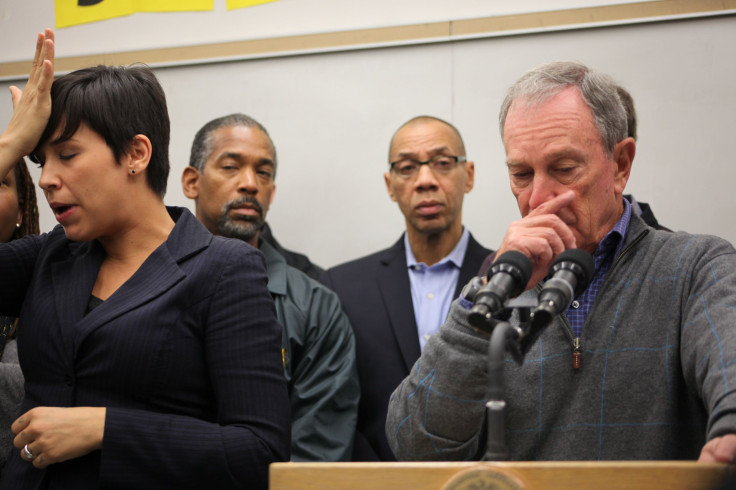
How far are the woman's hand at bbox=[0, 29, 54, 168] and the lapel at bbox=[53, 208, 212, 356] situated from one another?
241 millimetres

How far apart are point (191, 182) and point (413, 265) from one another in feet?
3.13

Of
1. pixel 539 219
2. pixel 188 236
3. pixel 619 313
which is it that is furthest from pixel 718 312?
pixel 188 236

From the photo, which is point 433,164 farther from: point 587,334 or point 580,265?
point 580,265

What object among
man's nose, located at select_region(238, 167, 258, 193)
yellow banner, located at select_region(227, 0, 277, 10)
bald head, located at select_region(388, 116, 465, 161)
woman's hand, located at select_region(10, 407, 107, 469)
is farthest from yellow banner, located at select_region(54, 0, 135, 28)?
woman's hand, located at select_region(10, 407, 107, 469)

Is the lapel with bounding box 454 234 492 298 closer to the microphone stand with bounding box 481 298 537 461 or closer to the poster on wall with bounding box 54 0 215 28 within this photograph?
the poster on wall with bounding box 54 0 215 28

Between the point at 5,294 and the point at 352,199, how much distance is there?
5.96ft

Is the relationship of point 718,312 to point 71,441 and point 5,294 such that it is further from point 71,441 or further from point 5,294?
point 5,294

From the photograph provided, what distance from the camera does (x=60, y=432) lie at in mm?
1291

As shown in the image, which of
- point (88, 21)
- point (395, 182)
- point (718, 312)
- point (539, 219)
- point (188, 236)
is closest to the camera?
point (718, 312)

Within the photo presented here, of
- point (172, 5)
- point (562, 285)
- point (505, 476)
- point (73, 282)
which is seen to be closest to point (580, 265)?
point (562, 285)

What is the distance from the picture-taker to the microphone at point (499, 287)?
1.03 m

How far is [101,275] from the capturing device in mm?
1538

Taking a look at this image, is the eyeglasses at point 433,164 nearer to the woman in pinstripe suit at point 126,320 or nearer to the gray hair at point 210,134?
the gray hair at point 210,134

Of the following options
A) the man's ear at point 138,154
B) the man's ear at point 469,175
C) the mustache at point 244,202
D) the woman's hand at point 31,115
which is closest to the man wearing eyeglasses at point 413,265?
the man's ear at point 469,175
